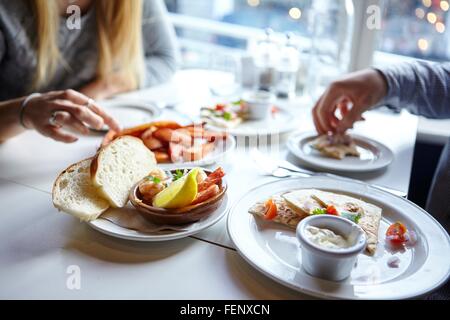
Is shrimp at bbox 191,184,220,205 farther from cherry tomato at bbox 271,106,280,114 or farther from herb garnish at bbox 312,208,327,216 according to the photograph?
cherry tomato at bbox 271,106,280,114

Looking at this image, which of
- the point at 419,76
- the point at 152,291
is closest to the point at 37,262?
the point at 152,291

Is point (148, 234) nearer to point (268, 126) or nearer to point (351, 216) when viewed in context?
point (351, 216)

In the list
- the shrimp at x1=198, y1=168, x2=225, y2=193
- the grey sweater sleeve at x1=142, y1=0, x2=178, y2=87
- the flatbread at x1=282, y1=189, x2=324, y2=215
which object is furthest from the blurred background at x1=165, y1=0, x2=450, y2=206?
the shrimp at x1=198, y1=168, x2=225, y2=193

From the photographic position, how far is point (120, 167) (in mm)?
903

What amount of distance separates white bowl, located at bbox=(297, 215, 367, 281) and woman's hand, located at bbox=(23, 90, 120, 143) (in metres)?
0.63

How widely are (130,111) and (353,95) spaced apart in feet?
2.40

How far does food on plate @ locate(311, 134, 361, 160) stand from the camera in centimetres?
118

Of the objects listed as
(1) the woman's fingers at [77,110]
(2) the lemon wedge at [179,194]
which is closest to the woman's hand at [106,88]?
(1) the woman's fingers at [77,110]

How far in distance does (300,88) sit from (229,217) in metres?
1.09

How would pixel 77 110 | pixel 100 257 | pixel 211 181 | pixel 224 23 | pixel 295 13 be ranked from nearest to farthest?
A: pixel 100 257 < pixel 211 181 < pixel 77 110 < pixel 295 13 < pixel 224 23

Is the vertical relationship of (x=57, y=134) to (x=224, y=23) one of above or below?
below

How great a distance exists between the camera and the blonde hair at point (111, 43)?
1481mm

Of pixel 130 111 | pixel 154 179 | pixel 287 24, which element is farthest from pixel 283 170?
pixel 287 24

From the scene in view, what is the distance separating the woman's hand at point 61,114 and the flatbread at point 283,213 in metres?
0.47
